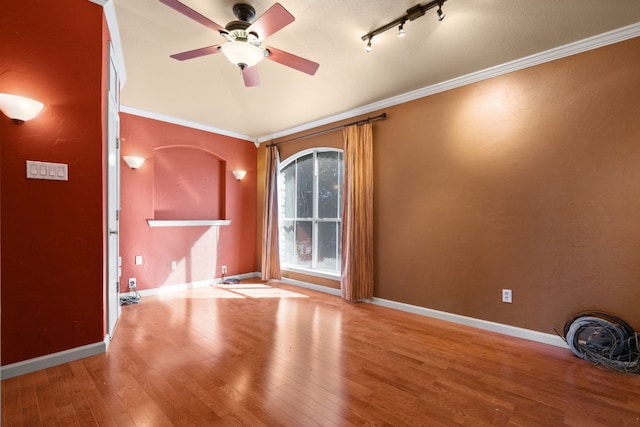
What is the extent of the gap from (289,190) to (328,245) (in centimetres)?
132

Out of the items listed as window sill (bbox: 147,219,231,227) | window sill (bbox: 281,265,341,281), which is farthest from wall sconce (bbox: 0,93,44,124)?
window sill (bbox: 281,265,341,281)

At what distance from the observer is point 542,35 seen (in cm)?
251

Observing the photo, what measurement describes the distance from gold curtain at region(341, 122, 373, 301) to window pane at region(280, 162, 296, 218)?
1463mm

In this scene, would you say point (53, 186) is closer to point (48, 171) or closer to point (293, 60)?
point (48, 171)

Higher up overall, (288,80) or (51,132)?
(288,80)

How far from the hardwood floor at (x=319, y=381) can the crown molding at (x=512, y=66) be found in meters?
2.60

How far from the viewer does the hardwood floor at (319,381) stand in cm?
176

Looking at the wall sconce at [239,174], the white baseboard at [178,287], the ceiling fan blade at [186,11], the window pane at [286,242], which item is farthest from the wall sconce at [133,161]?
the ceiling fan blade at [186,11]

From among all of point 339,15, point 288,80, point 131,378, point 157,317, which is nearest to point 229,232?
point 157,317

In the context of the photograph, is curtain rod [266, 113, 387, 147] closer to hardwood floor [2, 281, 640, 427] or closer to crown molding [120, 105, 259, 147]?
crown molding [120, 105, 259, 147]

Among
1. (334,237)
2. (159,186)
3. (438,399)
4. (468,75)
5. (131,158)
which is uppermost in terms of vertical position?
(468,75)

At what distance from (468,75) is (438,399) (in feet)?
9.89

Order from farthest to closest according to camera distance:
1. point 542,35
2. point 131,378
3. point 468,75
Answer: point 468,75, point 542,35, point 131,378

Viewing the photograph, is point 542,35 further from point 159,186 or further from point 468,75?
point 159,186
